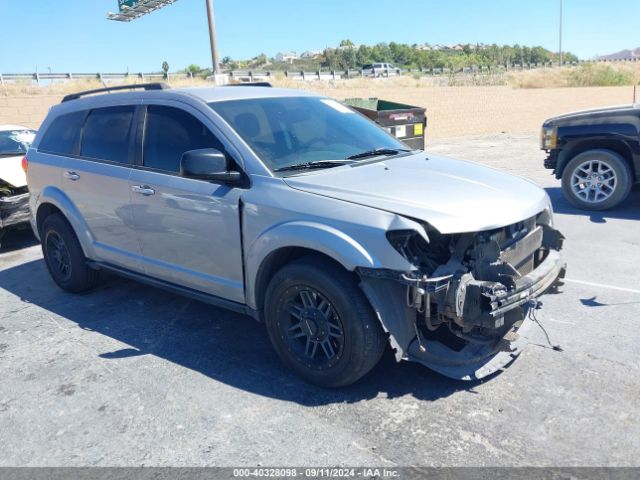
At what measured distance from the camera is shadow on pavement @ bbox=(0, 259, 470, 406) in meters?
3.62

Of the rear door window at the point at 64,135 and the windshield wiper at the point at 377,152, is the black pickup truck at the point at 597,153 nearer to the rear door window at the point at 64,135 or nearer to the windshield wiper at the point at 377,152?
the windshield wiper at the point at 377,152

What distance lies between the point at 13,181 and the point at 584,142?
25.9ft

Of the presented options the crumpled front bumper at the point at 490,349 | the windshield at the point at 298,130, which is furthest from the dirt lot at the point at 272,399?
the windshield at the point at 298,130

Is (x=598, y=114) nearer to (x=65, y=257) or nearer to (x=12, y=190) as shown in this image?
(x=65, y=257)

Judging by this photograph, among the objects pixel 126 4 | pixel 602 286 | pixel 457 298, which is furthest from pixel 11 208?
pixel 126 4

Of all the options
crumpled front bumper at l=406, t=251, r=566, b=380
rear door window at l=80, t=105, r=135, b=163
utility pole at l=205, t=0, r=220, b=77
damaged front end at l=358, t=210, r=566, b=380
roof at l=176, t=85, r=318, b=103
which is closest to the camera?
damaged front end at l=358, t=210, r=566, b=380

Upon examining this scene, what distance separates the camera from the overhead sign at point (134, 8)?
25.1m

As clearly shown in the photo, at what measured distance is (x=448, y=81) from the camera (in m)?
34.9

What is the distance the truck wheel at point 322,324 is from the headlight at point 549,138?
5.95 metres

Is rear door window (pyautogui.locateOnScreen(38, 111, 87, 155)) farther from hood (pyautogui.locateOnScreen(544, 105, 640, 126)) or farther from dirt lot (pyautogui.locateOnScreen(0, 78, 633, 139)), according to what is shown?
dirt lot (pyautogui.locateOnScreen(0, 78, 633, 139))

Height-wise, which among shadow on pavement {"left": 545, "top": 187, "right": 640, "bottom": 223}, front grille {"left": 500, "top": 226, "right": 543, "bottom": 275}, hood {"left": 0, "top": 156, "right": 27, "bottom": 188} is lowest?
shadow on pavement {"left": 545, "top": 187, "right": 640, "bottom": 223}

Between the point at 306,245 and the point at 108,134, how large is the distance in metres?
2.58

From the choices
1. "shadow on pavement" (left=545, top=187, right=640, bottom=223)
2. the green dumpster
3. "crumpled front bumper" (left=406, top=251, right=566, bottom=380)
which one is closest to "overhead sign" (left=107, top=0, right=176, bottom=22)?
the green dumpster

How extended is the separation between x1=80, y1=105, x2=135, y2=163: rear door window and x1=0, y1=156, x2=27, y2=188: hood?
2.84 meters
